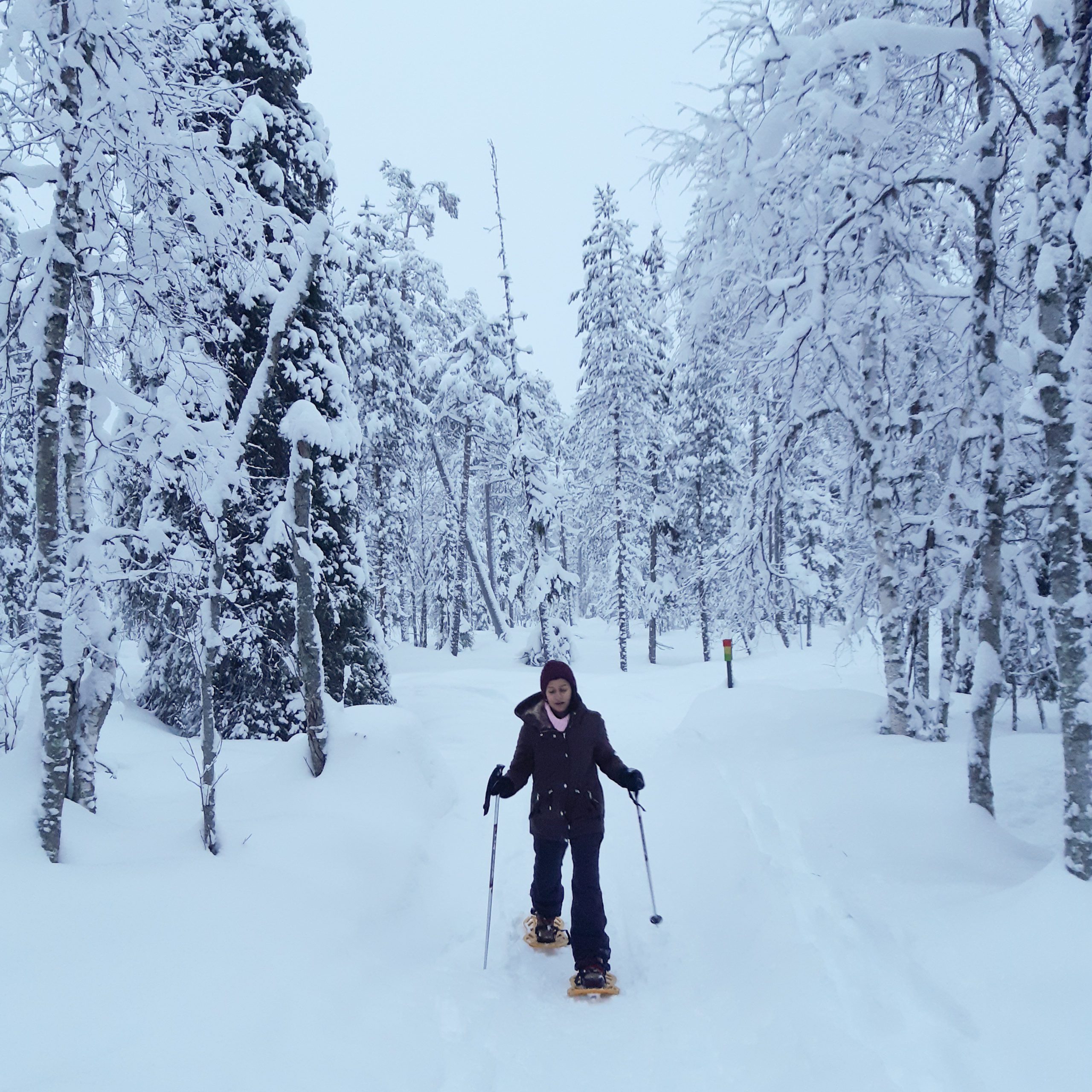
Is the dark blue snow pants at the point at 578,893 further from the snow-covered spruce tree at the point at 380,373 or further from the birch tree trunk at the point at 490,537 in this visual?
the birch tree trunk at the point at 490,537

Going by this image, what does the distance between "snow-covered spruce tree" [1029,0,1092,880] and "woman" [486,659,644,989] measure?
2.78 metres

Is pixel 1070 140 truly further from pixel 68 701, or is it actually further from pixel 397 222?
pixel 397 222

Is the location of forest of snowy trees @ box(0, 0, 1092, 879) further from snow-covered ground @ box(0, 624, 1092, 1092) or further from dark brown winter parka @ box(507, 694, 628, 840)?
dark brown winter parka @ box(507, 694, 628, 840)

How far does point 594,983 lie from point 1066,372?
488cm

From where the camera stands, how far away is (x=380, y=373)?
69.2ft

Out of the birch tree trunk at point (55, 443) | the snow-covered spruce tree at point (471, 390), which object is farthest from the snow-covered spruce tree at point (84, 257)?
the snow-covered spruce tree at point (471, 390)

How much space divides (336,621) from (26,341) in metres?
6.68

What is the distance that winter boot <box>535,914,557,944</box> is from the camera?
5152mm

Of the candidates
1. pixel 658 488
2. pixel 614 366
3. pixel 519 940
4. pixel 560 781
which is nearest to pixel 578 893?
pixel 560 781

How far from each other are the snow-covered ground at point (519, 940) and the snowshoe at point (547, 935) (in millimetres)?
94

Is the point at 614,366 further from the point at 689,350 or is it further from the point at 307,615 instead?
the point at 307,615

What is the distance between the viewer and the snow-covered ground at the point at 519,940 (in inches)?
135

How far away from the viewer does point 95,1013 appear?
3.39 m

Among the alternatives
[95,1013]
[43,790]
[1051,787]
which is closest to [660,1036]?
[95,1013]
